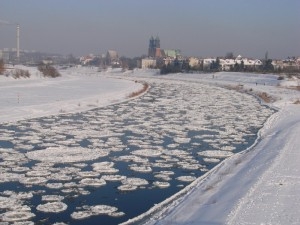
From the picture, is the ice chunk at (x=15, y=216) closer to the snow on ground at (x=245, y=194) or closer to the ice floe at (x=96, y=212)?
the ice floe at (x=96, y=212)

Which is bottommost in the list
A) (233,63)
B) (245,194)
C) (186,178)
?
(186,178)

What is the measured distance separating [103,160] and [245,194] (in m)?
3.84

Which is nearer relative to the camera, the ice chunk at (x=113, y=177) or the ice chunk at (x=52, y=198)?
the ice chunk at (x=52, y=198)

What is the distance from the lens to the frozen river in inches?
277

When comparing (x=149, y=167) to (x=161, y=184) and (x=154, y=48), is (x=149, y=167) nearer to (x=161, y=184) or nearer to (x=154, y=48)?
(x=161, y=184)

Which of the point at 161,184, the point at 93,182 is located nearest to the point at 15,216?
the point at 93,182

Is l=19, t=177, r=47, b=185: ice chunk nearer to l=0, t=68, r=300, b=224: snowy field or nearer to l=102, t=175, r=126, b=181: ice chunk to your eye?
l=0, t=68, r=300, b=224: snowy field

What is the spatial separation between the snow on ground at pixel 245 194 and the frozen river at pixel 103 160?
37 centimetres

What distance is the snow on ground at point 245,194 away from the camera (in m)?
6.38

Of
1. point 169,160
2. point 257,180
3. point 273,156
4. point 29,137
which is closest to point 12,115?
point 29,137

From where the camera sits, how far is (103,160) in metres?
10.3

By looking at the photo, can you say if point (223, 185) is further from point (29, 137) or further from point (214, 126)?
point (214, 126)

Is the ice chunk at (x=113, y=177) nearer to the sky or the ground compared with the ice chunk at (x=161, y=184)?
nearer to the sky

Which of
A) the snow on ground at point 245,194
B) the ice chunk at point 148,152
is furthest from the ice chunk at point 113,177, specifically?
the ice chunk at point 148,152
